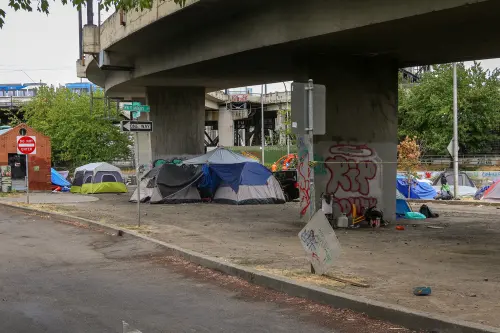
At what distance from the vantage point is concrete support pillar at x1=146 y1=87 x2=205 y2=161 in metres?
28.8

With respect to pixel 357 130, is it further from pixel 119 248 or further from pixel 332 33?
pixel 119 248

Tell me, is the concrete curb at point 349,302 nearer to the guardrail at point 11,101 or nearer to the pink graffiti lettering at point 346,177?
the pink graffiti lettering at point 346,177

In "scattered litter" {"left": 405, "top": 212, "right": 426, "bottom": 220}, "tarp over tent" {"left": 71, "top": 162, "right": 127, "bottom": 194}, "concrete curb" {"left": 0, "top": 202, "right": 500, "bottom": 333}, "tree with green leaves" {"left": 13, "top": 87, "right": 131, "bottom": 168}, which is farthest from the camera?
"tree with green leaves" {"left": 13, "top": 87, "right": 131, "bottom": 168}

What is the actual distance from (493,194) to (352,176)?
12.3 metres

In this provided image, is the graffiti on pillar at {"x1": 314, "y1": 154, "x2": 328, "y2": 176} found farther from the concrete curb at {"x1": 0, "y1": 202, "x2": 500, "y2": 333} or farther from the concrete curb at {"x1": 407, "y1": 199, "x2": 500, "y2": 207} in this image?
the concrete curb at {"x1": 407, "y1": 199, "x2": 500, "y2": 207}

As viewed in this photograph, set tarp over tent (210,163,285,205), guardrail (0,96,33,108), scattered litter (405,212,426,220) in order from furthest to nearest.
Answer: guardrail (0,96,33,108)
tarp over tent (210,163,285,205)
scattered litter (405,212,426,220)

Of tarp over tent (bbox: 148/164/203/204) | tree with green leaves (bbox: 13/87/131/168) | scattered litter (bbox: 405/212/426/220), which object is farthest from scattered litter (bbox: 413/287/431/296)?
tree with green leaves (bbox: 13/87/131/168)

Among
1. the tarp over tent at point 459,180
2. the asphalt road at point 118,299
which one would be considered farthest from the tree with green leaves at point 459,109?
the asphalt road at point 118,299

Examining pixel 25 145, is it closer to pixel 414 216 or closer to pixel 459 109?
pixel 414 216

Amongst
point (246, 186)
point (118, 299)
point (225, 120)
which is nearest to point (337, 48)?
point (118, 299)

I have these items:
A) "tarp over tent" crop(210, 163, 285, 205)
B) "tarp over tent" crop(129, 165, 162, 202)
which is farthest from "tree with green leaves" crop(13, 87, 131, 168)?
"tarp over tent" crop(210, 163, 285, 205)

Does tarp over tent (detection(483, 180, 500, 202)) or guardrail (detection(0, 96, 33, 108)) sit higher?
guardrail (detection(0, 96, 33, 108))

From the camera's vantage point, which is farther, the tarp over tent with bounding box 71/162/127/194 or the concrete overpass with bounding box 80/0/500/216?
the tarp over tent with bounding box 71/162/127/194

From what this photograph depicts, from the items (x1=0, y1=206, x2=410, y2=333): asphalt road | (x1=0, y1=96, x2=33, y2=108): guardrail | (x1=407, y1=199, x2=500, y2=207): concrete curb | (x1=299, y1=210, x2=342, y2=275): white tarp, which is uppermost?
(x1=0, y1=96, x2=33, y2=108): guardrail
